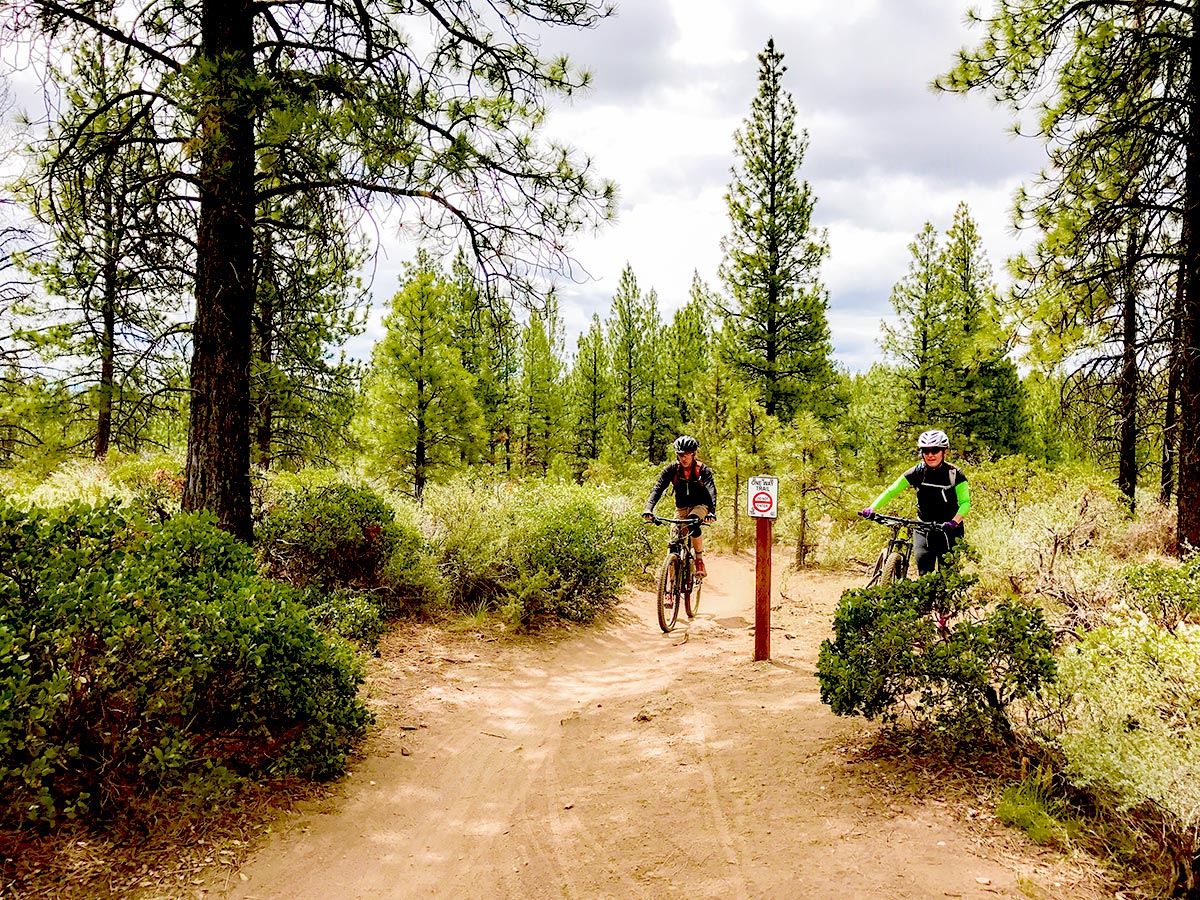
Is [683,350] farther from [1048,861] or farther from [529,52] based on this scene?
[1048,861]

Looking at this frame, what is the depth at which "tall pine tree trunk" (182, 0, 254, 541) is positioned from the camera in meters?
6.06

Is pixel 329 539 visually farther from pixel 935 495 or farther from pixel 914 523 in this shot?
pixel 935 495

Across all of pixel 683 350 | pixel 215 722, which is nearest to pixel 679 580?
pixel 215 722

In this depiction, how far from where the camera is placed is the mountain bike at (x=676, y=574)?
26.7ft

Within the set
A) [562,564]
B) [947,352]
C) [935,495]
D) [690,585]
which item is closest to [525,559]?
[562,564]

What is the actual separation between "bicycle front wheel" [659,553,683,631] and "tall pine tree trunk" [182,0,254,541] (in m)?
4.52

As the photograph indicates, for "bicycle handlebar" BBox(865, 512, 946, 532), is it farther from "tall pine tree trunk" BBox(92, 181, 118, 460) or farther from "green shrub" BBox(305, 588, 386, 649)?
"tall pine tree trunk" BBox(92, 181, 118, 460)

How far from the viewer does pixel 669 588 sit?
8.24 metres

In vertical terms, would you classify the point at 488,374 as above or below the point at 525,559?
above

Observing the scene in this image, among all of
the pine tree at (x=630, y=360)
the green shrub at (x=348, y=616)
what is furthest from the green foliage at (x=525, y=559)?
the pine tree at (x=630, y=360)

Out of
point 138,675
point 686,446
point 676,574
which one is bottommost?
point 676,574

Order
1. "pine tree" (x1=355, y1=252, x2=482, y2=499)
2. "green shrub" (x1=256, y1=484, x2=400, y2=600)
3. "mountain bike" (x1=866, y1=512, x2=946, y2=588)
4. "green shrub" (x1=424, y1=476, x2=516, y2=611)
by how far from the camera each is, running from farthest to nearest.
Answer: "pine tree" (x1=355, y1=252, x2=482, y2=499), "green shrub" (x1=424, y1=476, x2=516, y2=611), "mountain bike" (x1=866, y1=512, x2=946, y2=588), "green shrub" (x1=256, y1=484, x2=400, y2=600)

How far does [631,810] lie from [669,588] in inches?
177

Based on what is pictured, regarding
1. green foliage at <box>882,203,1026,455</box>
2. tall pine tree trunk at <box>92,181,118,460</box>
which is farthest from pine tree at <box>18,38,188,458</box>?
green foliage at <box>882,203,1026,455</box>
